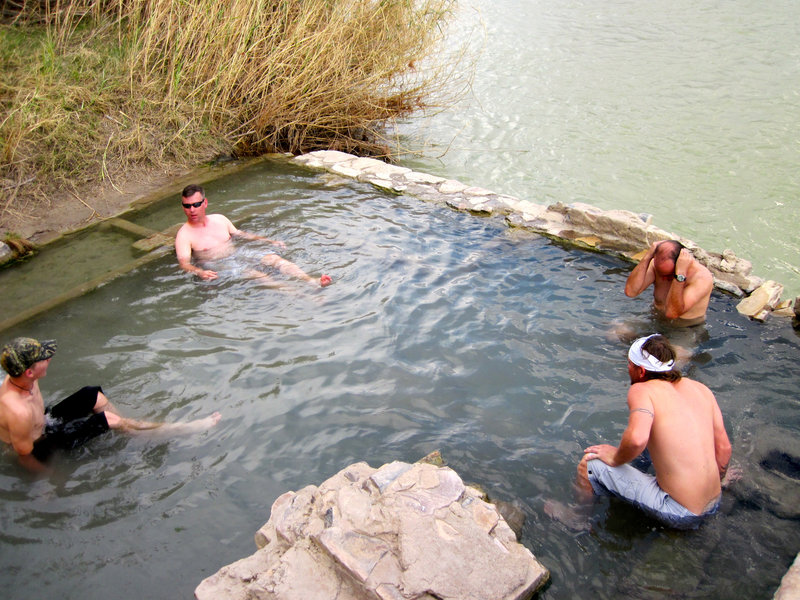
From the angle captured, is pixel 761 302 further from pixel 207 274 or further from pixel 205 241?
pixel 205 241

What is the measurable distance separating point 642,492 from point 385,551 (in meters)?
1.48

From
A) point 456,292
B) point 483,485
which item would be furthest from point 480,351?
point 483,485

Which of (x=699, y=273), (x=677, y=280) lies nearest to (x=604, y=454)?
(x=677, y=280)

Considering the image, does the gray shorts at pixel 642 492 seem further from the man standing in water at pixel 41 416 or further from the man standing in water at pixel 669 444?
the man standing in water at pixel 41 416

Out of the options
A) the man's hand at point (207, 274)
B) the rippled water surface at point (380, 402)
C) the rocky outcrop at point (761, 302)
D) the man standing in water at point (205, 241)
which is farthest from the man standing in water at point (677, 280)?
the man's hand at point (207, 274)

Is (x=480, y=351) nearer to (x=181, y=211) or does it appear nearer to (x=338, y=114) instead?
(x=181, y=211)

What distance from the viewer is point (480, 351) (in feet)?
16.1

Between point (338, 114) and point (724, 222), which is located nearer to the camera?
point (724, 222)

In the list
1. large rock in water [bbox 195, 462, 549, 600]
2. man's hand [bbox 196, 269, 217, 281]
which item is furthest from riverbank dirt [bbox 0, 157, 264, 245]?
large rock in water [bbox 195, 462, 549, 600]

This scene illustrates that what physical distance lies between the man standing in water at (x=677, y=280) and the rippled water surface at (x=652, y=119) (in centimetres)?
158

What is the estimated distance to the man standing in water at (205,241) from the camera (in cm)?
593

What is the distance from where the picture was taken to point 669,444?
3240 millimetres

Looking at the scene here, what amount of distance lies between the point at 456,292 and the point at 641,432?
2.68 m

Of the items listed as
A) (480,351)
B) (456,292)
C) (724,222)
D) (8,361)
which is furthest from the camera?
(724,222)
